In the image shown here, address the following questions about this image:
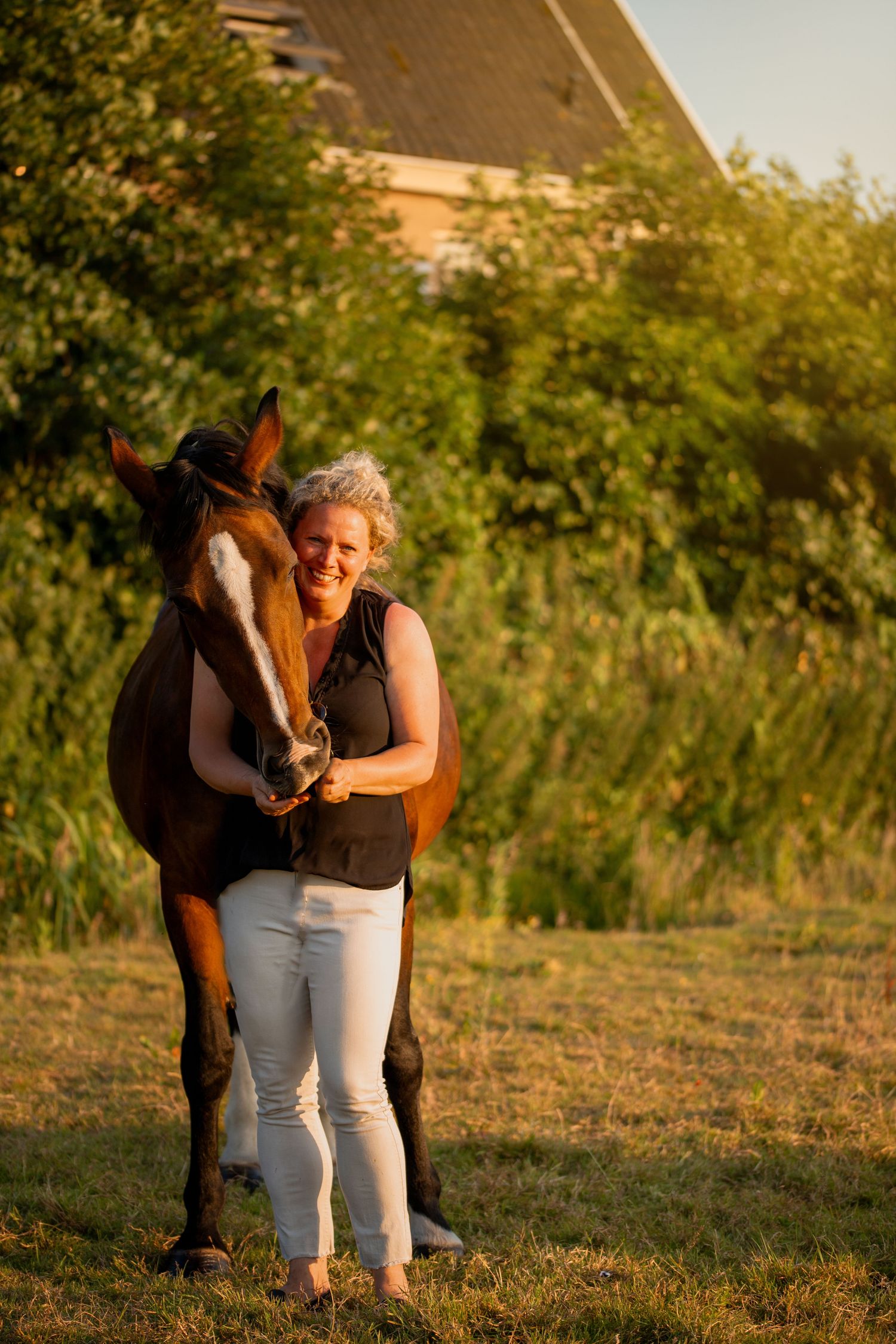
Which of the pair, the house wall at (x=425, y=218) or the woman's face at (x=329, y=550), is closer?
the woman's face at (x=329, y=550)

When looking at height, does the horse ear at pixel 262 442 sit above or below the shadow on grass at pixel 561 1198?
above

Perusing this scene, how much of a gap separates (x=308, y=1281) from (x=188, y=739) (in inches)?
53.3

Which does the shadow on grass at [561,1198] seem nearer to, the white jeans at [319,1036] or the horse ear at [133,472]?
the white jeans at [319,1036]

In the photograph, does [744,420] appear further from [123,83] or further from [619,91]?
[619,91]

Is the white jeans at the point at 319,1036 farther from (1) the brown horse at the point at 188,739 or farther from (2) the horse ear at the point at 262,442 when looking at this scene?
(2) the horse ear at the point at 262,442

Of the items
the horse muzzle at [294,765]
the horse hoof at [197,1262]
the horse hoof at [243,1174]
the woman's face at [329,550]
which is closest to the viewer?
the horse muzzle at [294,765]

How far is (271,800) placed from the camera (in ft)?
8.74

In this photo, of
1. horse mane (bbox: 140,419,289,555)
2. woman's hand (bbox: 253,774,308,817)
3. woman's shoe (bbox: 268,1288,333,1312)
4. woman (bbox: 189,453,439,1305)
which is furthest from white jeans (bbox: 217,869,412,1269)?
horse mane (bbox: 140,419,289,555)

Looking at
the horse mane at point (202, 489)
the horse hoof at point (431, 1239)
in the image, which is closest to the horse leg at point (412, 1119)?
the horse hoof at point (431, 1239)

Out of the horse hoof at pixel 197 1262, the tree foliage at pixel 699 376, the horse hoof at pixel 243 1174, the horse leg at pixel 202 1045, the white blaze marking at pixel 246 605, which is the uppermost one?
→ the tree foliage at pixel 699 376

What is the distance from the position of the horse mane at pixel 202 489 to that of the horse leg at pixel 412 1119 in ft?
3.68

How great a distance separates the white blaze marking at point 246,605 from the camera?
2656mm

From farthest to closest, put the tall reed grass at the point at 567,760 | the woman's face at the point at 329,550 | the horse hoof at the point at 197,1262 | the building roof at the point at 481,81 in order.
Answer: the building roof at the point at 481,81 → the tall reed grass at the point at 567,760 → the horse hoof at the point at 197,1262 → the woman's face at the point at 329,550

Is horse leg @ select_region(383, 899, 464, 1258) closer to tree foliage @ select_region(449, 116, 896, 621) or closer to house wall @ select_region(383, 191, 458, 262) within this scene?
tree foliage @ select_region(449, 116, 896, 621)
